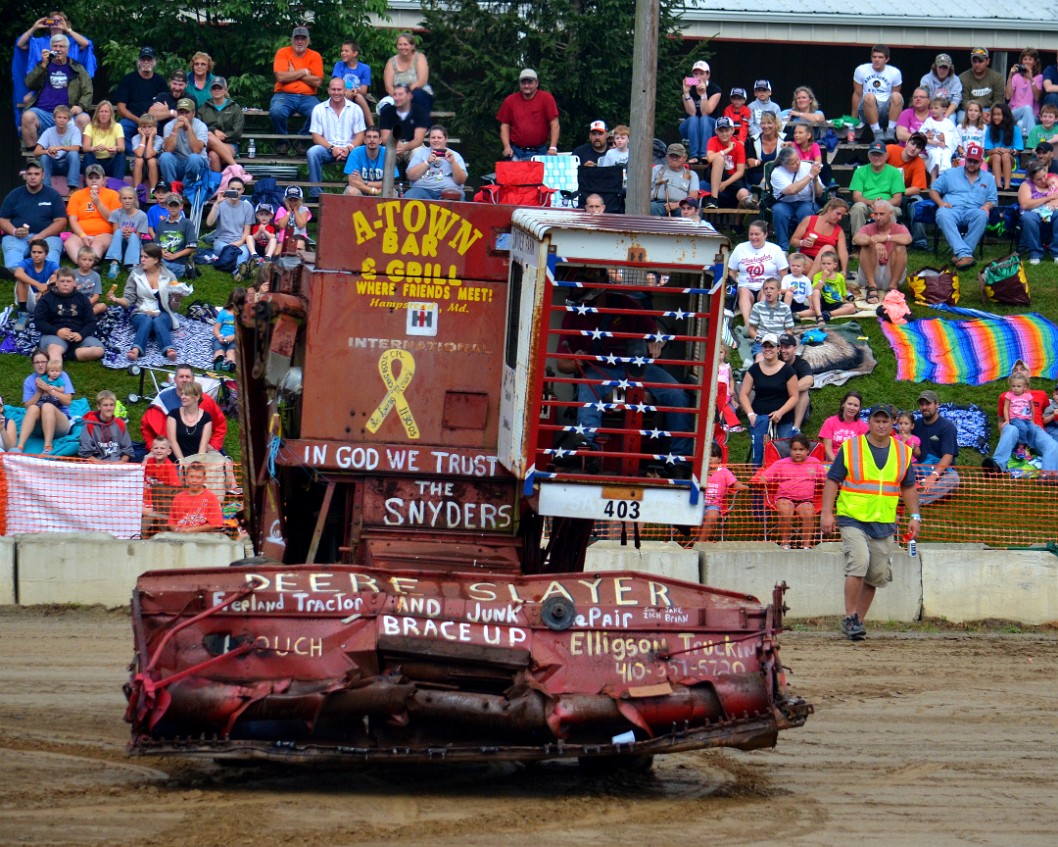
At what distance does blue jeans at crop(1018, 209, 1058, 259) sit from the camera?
71.9 ft

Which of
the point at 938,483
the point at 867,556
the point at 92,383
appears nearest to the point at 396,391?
the point at 867,556

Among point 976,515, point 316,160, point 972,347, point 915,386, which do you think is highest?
point 316,160

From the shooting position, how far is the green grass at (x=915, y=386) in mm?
17969

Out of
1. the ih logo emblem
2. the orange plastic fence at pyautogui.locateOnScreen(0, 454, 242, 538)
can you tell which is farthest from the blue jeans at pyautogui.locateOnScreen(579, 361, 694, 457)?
the orange plastic fence at pyautogui.locateOnScreen(0, 454, 242, 538)

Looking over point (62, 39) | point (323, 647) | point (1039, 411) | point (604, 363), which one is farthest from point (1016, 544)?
point (62, 39)

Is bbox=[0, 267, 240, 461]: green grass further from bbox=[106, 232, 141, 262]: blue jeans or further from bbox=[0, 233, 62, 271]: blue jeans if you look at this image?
bbox=[106, 232, 141, 262]: blue jeans

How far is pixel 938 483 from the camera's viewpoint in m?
16.1

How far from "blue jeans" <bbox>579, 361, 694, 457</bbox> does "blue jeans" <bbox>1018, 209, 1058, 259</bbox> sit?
46.3 feet

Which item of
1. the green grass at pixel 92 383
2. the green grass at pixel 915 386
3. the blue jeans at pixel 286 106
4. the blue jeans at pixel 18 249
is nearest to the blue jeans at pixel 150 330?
the green grass at pixel 92 383

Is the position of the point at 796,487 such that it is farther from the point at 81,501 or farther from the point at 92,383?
the point at 92,383

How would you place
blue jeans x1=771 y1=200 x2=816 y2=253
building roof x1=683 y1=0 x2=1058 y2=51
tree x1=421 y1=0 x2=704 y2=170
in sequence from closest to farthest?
blue jeans x1=771 y1=200 x2=816 y2=253
tree x1=421 y1=0 x2=704 y2=170
building roof x1=683 y1=0 x2=1058 y2=51

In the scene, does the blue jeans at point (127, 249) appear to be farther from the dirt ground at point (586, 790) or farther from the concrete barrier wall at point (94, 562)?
the dirt ground at point (586, 790)

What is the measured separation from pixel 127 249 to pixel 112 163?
1752 mm

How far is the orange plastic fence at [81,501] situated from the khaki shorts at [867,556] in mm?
5336
